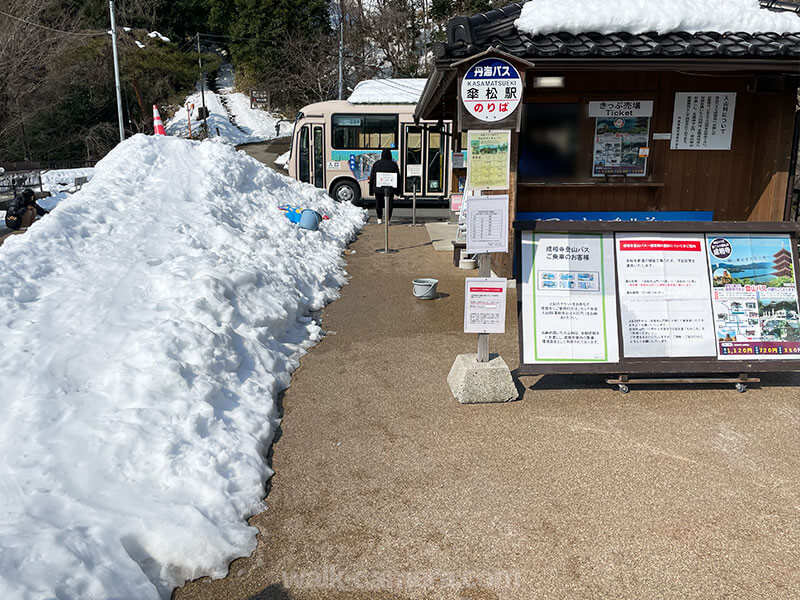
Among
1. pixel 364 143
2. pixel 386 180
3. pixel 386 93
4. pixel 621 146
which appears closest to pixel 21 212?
pixel 364 143

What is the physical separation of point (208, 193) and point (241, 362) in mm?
5340

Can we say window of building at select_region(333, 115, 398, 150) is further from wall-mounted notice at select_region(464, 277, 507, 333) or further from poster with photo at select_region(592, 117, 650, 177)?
wall-mounted notice at select_region(464, 277, 507, 333)

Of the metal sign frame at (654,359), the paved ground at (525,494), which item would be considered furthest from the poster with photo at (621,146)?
the paved ground at (525,494)

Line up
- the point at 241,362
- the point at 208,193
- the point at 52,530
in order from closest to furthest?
the point at 52,530
the point at 241,362
the point at 208,193

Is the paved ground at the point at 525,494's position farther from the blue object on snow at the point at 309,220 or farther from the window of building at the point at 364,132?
the window of building at the point at 364,132

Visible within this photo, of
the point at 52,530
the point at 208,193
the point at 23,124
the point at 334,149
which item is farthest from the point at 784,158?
the point at 23,124

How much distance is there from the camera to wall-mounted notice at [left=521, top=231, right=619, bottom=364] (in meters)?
5.21

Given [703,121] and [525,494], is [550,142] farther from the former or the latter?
[525,494]

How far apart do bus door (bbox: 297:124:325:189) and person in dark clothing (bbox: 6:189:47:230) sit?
7.15m

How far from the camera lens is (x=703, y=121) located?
8.29 meters

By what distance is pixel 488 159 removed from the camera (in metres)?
4.98

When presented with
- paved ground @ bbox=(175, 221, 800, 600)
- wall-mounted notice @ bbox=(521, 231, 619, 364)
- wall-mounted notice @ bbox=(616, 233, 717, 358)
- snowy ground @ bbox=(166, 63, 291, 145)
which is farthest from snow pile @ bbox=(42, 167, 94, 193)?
wall-mounted notice @ bbox=(616, 233, 717, 358)

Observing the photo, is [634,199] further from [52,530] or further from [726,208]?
[52,530]

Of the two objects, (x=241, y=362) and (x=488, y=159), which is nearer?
(x=488, y=159)
